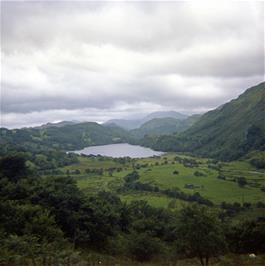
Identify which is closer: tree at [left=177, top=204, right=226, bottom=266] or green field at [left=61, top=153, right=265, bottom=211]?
tree at [left=177, top=204, right=226, bottom=266]

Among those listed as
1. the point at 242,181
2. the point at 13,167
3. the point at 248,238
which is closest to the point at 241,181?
the point at 242,181

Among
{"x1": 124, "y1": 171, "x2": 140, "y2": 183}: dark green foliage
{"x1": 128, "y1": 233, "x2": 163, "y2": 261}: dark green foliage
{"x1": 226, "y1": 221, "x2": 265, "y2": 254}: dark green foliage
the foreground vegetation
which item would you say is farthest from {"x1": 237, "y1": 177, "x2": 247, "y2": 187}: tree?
{"x1": 128, "y1": 233, "x2": 163, "y2": 261}: dark green foliage

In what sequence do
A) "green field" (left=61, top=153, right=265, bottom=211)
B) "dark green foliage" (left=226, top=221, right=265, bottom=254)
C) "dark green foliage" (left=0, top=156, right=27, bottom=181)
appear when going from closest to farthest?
"dark green foliage" (left=226, top=221, right=265, bottom=254), "dark green foliage" (left=0, top=156, right=27, bottom=181), "green field" (left=61, top=153, right=265, bottom=211)

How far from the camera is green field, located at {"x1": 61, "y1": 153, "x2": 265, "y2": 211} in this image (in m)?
107

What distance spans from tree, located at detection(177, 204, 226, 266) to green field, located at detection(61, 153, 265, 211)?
67709mm

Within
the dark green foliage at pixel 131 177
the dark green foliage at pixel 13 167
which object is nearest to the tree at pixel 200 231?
the dark green foliage at pixel 13 167

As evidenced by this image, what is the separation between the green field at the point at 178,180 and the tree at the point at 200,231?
67709mm

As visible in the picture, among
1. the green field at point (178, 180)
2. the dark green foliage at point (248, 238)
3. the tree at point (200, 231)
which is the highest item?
the tree at point (200, 231)

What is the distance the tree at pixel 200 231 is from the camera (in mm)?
28781

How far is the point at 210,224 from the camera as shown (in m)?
29.4

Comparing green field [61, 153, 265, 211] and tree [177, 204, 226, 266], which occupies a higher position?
tree [177, 204, 226, 266]

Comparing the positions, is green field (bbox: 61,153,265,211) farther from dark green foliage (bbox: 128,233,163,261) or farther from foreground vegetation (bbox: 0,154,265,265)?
dark green foliage (bbox: 128,233,163,261)

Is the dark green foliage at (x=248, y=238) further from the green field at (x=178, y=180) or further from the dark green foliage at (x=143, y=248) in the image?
the green field at (x=178, y=180)

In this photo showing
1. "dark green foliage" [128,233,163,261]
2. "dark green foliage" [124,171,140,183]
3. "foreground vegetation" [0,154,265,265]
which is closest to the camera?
"foreground vegetation" [0,154,265,265]
